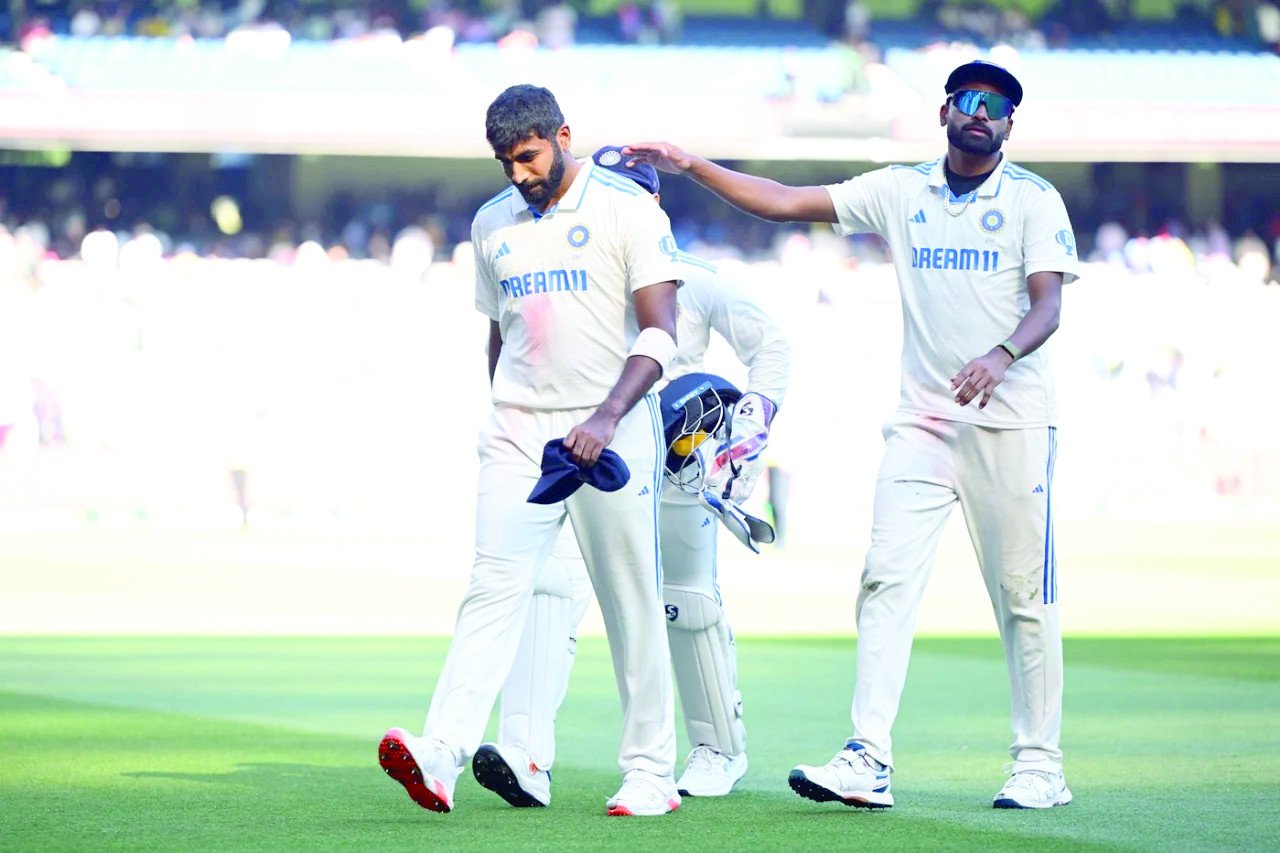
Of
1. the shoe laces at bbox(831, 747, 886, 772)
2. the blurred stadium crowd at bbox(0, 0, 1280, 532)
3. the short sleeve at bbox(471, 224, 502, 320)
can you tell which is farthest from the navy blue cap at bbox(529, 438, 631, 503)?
the blurred stadium crowd at bbox(0, 0, 1280, 532)

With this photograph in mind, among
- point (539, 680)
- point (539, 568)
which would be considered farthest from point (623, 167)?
point (539, 680)

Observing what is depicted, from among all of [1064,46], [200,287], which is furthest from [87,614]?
[1064,46]

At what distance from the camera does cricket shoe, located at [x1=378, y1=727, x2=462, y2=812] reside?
16.7 feet

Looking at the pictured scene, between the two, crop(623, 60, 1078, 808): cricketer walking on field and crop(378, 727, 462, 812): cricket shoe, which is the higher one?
crop(623, 60, 1078, 808): cricketer walking on field

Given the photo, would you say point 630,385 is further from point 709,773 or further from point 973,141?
point 709,773

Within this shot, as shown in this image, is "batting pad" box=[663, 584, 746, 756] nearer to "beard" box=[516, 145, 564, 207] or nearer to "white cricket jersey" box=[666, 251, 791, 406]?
"white cricket jersey" box=[666, 251, 791, 406]

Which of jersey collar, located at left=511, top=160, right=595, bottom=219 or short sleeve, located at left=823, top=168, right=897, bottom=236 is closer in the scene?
jersey collar, located at left=511, top=160, right=595, bottom=219

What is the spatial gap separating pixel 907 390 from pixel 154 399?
17.1 metres

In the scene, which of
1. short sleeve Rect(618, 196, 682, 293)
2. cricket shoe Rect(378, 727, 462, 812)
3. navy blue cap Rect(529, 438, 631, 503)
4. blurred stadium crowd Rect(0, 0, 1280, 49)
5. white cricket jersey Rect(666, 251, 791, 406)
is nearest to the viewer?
cricket shoe Rect(378, 727, 462, 812)

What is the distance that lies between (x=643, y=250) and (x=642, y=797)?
1.56 m

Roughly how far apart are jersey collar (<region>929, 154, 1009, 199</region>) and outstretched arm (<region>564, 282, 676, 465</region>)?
3.11 feet

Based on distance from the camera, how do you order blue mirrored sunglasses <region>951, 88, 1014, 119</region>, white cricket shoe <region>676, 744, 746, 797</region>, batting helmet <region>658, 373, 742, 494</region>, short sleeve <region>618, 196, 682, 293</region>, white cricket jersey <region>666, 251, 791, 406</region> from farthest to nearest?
1. white cricket jersey <region>666, 251, 791, 406</region>
2. batting helmet <region>658, 373, 742, 494</region>
3. white cricket shoe <region>676, 744, 746, 797</region>
4. blue mirrored sunglasses <region>951, 88, 1014, 119</region>
5. short sleeve <region>618, 196, 682, 293</region>

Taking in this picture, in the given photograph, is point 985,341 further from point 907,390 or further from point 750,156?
point 750,156

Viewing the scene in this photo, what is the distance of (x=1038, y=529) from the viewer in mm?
5914
